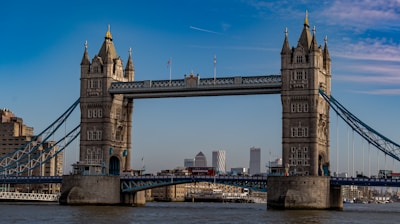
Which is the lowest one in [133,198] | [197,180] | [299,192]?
[133,198]

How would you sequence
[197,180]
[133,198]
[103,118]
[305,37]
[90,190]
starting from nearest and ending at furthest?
1. [305,37]
2. [197,180]
3. [90,190]
4. [103,118]
5. [133,198]

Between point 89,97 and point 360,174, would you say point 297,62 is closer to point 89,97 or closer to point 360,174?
point 360,174

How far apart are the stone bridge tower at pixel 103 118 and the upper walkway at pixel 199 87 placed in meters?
2.55

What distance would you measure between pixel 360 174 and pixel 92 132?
50.0 metres

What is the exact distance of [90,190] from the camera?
453 feet

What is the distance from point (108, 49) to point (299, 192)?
158 feet

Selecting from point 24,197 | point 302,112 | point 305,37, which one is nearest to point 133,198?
point 302,112

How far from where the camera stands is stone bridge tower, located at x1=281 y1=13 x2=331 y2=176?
131000 millimetres

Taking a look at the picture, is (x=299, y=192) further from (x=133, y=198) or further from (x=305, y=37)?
(x=133, y=198)

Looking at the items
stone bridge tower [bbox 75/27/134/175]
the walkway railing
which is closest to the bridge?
stone bridge tower [bbox 75/27/134/175]

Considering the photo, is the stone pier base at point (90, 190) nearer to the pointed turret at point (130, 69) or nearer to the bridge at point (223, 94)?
the bridge at point (223, 94)

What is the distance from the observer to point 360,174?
434 ft

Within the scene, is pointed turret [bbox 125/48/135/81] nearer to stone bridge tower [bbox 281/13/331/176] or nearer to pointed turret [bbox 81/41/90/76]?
pointed turret [bbox 81/41/90/76]

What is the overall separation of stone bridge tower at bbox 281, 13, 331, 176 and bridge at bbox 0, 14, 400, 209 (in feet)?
Answer: 0.55
